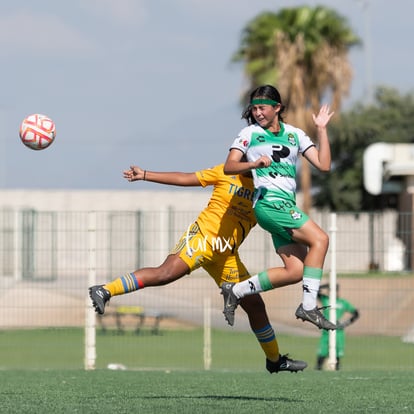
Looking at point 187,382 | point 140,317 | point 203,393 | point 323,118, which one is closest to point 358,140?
point 140,317

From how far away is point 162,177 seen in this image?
1079 centimetres

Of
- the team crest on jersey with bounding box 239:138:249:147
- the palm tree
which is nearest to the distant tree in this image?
the palm tree

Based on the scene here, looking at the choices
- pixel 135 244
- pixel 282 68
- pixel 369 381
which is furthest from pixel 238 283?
pixel 282 68

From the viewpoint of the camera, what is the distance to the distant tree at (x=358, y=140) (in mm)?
57406

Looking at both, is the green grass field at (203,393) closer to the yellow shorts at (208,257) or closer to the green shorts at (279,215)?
the yellow shorts at (208,257)

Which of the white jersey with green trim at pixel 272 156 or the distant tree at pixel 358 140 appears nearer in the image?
the white jersey with green trim at pixel 272 156

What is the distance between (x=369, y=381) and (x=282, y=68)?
33.7 m

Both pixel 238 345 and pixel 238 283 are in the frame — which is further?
pixel 238 345

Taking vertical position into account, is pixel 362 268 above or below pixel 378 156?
below

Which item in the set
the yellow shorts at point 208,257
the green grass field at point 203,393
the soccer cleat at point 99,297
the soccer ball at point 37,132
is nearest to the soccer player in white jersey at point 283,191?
the yellow shorts at point 208,257

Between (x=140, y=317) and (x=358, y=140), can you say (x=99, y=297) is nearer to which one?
(x=140, y=317)

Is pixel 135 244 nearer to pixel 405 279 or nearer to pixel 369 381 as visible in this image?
pixel 405 279

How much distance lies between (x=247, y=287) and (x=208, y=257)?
451 millimetres

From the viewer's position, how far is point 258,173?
33.6ft
